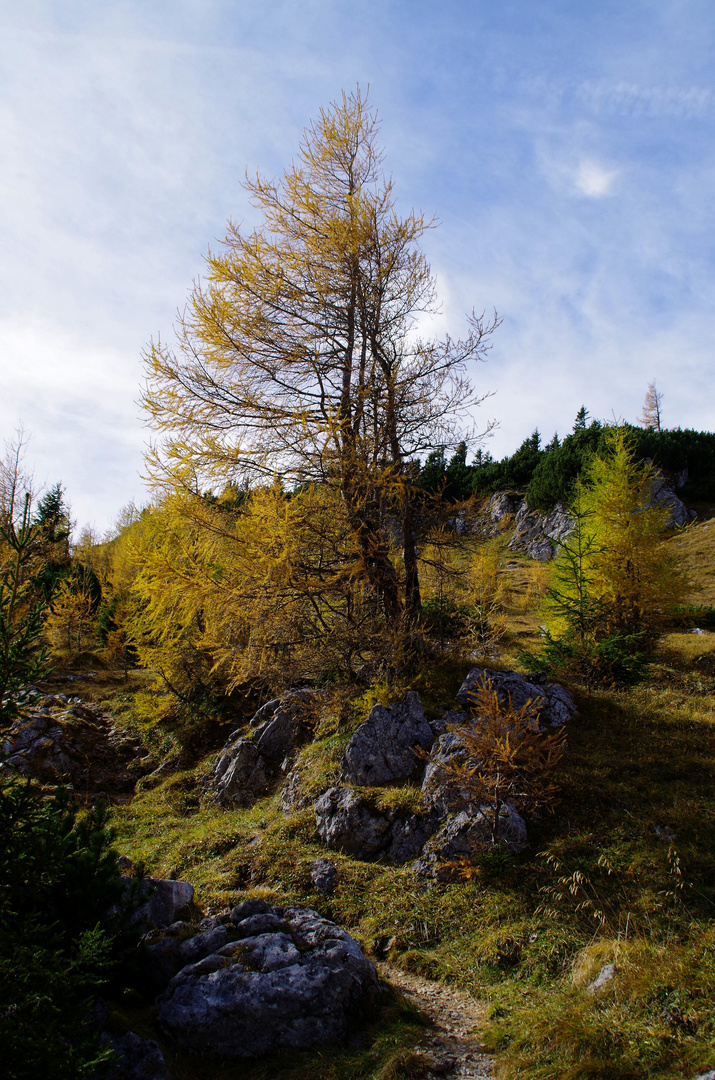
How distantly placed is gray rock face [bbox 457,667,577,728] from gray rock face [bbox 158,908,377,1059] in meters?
4.02

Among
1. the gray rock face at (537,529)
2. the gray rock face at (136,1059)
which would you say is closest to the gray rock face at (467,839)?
the gray rock face at (136,1059)

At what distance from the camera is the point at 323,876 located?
6.35 meters

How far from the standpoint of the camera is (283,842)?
729cm

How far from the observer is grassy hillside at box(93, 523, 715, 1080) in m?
3.58

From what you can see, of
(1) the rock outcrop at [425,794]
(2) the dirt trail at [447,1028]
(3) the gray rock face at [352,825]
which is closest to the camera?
→ (2) the dirt trail at [447,1028]

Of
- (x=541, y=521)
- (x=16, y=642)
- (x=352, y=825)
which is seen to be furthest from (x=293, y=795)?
(x=541, y=521)

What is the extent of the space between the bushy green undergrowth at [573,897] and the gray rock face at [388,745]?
0.37 metres

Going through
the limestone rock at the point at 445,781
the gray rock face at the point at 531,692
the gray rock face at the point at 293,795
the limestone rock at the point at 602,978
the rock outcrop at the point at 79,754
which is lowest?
the rock outcrop at the point at 79,754

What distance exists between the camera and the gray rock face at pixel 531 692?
7.84 metres

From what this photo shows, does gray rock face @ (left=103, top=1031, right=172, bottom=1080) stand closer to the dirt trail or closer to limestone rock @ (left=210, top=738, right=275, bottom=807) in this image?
the dirt trail

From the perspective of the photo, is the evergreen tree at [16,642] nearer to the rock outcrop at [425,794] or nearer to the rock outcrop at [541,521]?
the rock outcrop at [425,794]

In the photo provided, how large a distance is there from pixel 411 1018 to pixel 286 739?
6.56 m

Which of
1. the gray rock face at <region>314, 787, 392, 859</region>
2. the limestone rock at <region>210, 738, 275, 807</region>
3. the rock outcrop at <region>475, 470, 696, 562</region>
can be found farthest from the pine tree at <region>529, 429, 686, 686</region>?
the rock outcrop at <region>475, 470, 696, 562</region>

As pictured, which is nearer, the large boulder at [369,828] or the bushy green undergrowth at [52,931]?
the bushy green undergrowth at [52,931]
